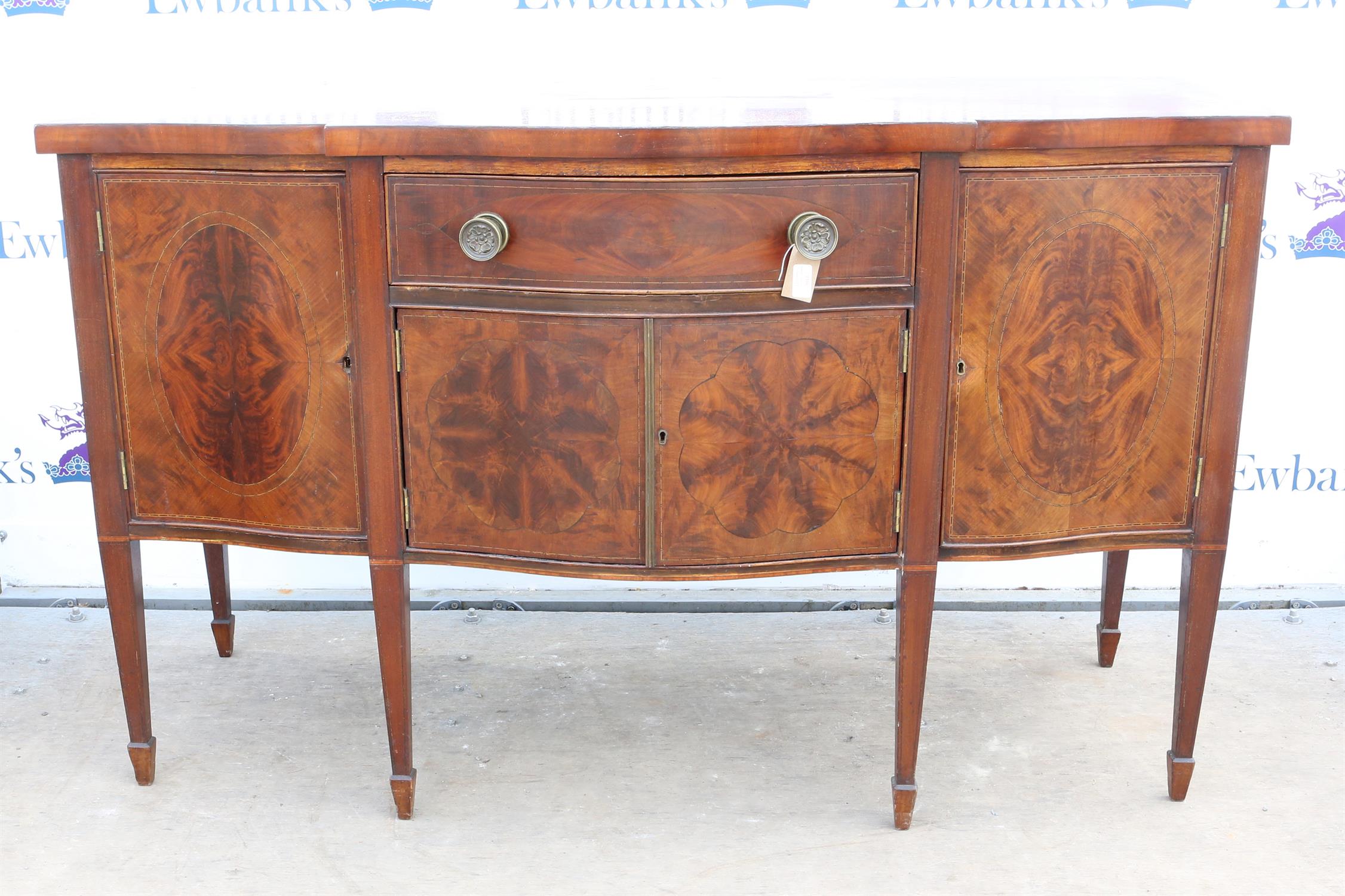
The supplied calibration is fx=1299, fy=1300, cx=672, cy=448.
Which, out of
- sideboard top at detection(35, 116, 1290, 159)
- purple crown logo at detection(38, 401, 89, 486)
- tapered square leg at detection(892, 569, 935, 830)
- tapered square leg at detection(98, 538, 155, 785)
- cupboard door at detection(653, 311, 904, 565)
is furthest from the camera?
purple crown logo at detection(38, 401, 89, 486)

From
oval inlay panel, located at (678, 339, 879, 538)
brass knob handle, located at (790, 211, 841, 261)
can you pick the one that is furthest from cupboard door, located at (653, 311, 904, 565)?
brass knob handle, located at (790, 211, 841, 261)

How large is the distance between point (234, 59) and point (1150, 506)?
2.03 meters

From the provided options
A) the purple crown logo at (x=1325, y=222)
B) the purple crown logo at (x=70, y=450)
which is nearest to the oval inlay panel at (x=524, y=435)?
the purple crown logo at (x=70, y=450)

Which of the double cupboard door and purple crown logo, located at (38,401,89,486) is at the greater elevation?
the double cupboard door

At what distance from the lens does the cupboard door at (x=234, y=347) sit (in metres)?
1.89

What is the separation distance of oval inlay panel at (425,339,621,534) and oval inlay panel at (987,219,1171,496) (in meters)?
0.59

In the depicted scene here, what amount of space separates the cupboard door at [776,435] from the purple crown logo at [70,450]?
1.68 m

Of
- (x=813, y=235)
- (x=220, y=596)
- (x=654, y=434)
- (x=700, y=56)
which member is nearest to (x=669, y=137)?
(x=813, y=235)

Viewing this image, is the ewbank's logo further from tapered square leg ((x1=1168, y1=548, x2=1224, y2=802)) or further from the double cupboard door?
tapered square leg ((x1=1168, y1=548, x2=1224, y2=802))

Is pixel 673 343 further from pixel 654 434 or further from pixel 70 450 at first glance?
pixel 70 450

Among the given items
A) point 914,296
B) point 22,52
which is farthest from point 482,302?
point 22,52

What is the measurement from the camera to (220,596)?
264cm

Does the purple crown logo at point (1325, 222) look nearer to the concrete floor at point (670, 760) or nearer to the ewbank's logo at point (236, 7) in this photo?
the concrete floor at point (670, 760)

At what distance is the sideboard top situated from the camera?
5.60 ft
